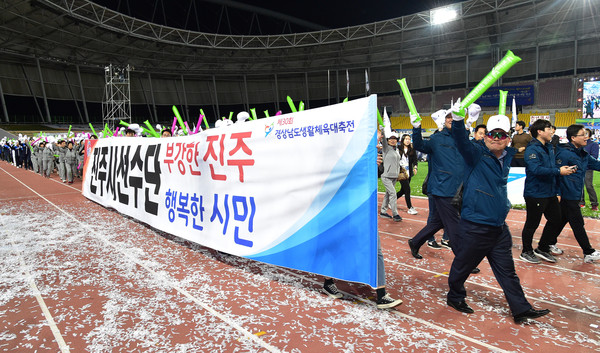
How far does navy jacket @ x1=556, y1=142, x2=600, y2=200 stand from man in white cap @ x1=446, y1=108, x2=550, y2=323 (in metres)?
2.00

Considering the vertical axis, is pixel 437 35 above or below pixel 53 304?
above

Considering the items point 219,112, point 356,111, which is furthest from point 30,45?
point 356,111

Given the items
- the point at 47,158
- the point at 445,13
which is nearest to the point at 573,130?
the point at 47,158

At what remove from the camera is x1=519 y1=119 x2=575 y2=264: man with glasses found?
A: 13.8 feet

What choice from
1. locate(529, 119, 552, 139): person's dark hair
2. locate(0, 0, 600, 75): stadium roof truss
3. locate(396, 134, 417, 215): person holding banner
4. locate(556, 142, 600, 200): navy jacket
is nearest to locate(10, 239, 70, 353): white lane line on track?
locate(529, 119, 552, 139): person's dark hair

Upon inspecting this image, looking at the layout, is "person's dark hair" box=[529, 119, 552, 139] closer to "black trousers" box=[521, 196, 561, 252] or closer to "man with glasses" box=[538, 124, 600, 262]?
"man with glasses" box=[538, 124, 600, 262]

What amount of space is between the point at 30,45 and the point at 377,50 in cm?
3300

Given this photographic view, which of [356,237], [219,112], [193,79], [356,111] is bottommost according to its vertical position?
[356,237]

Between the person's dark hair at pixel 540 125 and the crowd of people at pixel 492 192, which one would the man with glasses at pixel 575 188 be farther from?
the person's dark hair at pixel 540 125

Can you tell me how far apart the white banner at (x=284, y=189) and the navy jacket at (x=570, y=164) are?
9.80ft

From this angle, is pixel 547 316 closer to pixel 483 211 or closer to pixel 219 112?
pixel 483 211

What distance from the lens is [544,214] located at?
4371mm

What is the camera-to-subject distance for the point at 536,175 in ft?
14.0

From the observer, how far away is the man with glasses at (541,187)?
4199mm
